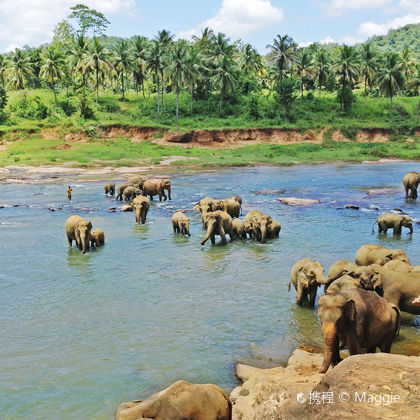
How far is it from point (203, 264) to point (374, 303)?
28.7 feet

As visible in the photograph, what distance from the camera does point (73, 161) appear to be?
52.1 meters

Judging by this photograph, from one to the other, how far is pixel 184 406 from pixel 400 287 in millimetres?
6861

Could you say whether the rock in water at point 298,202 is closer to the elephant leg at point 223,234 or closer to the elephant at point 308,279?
the elephant leg at point 223,234

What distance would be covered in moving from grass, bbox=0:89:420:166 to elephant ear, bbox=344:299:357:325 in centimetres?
4578

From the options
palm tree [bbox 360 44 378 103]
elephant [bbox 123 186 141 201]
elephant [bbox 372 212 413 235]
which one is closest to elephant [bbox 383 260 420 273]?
elephant [bbox 372 212 413 235]

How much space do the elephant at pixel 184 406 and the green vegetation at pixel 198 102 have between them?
4776 centimetres

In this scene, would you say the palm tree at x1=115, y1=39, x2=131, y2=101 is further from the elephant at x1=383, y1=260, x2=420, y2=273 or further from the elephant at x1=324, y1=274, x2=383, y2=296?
the elephant at x1=324, y1=274, x2=383, y2=296

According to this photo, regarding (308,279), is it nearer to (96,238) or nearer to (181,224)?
(181,224)

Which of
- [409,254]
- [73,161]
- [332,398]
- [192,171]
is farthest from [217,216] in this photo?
[73,161]

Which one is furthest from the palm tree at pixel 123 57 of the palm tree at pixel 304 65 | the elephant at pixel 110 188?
the elephant at pixel 110 188

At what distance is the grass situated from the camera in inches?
2196

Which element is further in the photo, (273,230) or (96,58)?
(96,58)

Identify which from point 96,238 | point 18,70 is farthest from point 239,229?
point 18,70

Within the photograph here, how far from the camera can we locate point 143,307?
12.7m
